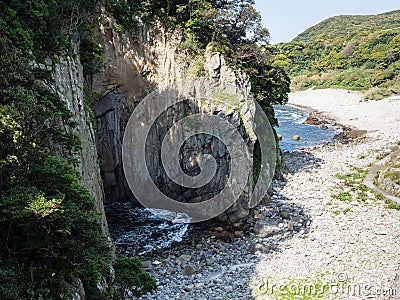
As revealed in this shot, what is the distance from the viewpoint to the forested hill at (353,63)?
55.7 m

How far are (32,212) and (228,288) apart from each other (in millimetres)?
9248

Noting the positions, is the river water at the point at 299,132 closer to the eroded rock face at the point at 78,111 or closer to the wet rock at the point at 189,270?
the wet rock at the point at 189,270

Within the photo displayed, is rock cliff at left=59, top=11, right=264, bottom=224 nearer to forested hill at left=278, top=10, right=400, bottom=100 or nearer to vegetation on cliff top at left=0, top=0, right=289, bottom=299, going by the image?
vegetation on cliff top at left=0, top=0, right=289, bottom=299

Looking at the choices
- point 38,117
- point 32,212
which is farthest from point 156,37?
point 32,212

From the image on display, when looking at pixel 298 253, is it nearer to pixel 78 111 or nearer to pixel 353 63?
pixel 78 111

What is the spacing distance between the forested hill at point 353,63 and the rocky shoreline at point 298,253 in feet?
125

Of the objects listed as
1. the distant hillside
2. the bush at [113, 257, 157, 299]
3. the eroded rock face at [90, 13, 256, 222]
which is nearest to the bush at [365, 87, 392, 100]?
the eroded rock face at [90, 13, 256, 222]

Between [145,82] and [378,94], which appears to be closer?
[145,82]

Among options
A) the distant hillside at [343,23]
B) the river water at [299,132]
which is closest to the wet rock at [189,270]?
the river water at [299,132]

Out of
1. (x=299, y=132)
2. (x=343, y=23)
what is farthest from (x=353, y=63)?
(x=343, y=23)

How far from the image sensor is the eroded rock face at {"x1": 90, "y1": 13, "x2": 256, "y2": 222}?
58.7ft

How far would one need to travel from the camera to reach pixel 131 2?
58.8 feet

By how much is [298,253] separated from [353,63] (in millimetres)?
62183

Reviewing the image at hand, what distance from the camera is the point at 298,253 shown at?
14.6m
